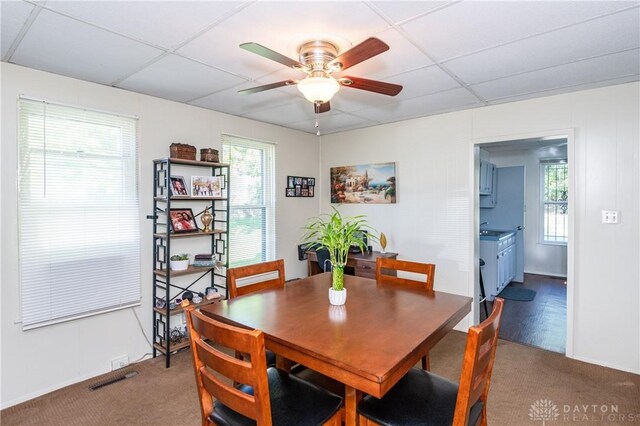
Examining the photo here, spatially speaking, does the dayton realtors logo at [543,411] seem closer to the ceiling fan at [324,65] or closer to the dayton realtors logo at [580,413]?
the dayton realtors logo at [580,413]

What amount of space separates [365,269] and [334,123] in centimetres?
176

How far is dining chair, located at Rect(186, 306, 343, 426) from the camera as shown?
49.2 inches

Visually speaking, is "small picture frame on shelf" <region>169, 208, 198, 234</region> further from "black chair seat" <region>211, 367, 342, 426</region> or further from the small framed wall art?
"black chair seat" <region>211, 367, 342, 426</region>

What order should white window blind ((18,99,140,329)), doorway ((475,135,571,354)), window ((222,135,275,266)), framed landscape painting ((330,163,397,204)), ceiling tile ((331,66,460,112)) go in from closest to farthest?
white window blind ((18,99,140,329)) < ceiling tile ((331,66,460,112)) < window ((222,135,275,266)) < framed landscape painting ((330,163,397,204)) < doorway ((475,135,571,354))

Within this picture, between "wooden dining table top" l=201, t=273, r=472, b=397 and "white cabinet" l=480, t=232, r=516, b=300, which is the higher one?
"wooden dining table top" l=201, t=273, r=472, b=397

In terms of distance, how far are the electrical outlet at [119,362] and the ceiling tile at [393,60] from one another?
298 centimetres

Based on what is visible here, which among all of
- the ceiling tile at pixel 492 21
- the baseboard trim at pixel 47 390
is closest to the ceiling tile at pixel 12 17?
the ceiling tile at pixel 492 21

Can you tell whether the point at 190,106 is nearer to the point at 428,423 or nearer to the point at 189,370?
the point at 189,370

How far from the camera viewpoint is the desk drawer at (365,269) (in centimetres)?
365

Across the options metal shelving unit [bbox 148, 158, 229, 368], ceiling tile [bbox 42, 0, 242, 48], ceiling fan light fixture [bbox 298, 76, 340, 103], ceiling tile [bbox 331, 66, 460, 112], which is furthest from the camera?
metal shelving unit [bbox 148, 158, 229, 368]

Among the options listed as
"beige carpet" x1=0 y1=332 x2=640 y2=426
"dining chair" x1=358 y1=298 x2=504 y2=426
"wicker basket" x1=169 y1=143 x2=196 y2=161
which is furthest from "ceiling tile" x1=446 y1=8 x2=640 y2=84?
"beige carpet" x1=0 y1=332 x2=640 y2=426

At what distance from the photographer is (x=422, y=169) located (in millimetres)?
3916

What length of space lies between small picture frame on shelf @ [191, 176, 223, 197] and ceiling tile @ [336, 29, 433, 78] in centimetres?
163

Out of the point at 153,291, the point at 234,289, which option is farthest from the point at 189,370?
the point at 234,289
